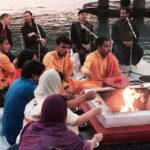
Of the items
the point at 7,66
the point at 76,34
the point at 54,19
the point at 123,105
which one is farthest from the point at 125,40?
the point at 54,19

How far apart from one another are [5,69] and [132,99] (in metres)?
2.09

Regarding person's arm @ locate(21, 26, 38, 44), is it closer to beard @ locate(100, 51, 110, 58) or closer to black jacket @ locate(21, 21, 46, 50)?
black jacket @ locate(21, 21, 46, 50)

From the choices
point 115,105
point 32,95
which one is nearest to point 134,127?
point 115,105

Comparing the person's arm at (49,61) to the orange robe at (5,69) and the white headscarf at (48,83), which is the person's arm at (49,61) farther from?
the white headscarf at (48,83)

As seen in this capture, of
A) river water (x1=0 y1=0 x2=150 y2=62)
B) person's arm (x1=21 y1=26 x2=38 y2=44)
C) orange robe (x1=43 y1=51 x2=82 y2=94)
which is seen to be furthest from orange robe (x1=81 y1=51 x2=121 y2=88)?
river water (x1=0 y1=0 x2=150 y2=62)

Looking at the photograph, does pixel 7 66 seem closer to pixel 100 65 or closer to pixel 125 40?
pixel 100 65

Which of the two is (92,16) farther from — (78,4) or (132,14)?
(78,4)

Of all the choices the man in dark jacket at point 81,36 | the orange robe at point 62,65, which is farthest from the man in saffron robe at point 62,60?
the man in dark jacket at point 81,36

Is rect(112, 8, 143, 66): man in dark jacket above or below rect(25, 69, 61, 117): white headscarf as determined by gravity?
below

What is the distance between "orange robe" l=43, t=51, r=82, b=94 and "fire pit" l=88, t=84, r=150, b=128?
109 cm

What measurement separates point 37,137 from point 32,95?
4.26 ft

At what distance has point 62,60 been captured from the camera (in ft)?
20.6

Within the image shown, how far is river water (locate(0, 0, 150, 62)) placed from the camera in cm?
1432

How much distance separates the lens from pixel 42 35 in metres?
8.26
